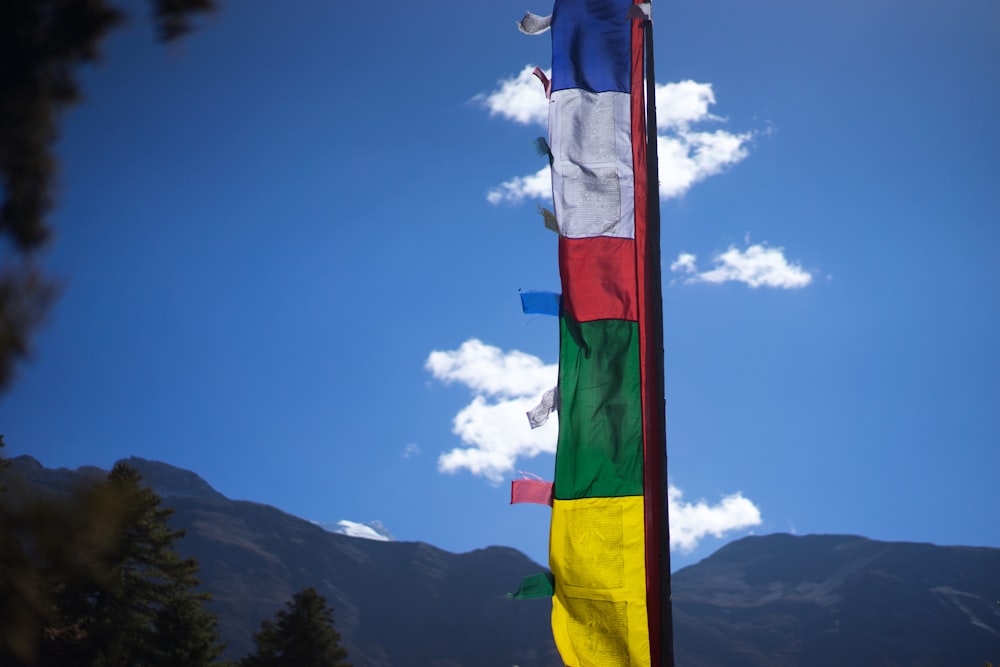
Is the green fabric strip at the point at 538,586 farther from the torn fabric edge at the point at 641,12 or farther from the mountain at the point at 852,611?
the mountain at the point at 852,611

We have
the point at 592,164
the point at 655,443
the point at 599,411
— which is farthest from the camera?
the point at 592,164

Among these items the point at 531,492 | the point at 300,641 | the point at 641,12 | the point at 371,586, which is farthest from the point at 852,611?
the point at 641,12

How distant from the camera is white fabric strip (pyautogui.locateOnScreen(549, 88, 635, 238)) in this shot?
7.34m

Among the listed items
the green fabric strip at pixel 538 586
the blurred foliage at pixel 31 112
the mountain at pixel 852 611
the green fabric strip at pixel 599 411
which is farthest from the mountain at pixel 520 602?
the blurred foliage at pixel 31 112

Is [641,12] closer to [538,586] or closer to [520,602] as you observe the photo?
[538,586]

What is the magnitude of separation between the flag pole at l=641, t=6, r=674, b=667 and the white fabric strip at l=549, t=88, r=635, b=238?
372mm

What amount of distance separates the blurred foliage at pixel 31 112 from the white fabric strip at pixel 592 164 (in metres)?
4.81

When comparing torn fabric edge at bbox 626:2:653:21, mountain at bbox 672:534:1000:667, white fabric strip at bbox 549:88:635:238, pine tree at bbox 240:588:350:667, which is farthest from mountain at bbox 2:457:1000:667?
torn fabric edge at bbox 626:2:653:21

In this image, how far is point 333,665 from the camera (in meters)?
29.4

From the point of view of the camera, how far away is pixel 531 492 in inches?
280

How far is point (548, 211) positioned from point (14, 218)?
16.6 ft

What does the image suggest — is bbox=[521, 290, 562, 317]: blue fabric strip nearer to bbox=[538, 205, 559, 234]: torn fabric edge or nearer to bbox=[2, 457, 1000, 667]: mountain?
bbox=[538, 205, 559, 234]: torn fabric edge

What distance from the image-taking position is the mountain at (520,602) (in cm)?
12850

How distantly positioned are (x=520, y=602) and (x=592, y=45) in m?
135
